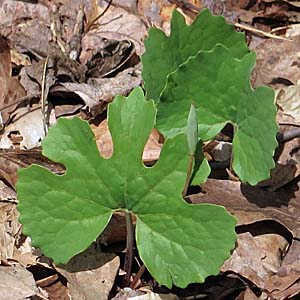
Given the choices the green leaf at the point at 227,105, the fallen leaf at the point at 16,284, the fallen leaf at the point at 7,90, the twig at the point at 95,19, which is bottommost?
the fallen leaf at the point at 16,284

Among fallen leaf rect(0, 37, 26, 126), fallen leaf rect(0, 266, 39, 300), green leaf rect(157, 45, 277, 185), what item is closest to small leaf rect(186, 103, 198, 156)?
green leaf rect(157, 45, 277, 185)

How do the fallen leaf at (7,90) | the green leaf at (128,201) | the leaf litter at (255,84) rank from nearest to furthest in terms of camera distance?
the green leaf at (128,201) < the leaf litter at (255,84) < the fallen leaf at (7,90)

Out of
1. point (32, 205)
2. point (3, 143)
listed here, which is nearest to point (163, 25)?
point (3, 143)

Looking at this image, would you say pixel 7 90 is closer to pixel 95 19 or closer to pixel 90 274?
pixel 95 19

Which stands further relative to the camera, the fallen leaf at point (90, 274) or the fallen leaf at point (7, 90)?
the fallen leaf at point (7, 90)

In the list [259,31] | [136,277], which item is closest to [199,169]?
[136,277]

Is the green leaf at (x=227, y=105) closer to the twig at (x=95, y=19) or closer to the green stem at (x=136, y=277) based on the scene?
the green stem at (x=136, y=277)

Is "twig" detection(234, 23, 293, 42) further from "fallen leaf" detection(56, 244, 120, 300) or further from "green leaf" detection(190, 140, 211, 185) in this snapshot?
"fallen leaf" detection(56, 244, 120, 300)

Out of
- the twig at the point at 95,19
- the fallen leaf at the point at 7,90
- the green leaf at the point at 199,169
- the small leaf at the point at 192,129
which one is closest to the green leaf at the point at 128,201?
the small leaf at the point at 192,129
